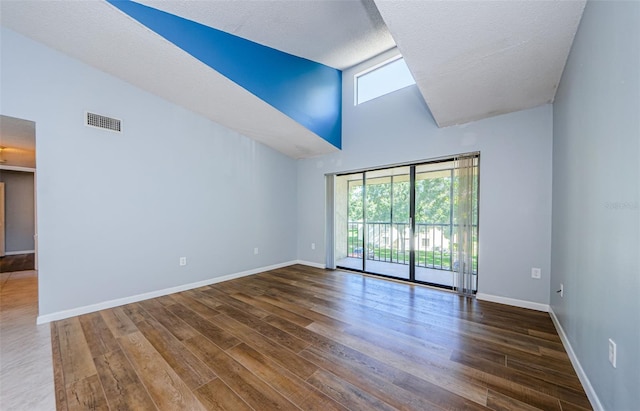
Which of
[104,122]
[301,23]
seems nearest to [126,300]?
[104,122]

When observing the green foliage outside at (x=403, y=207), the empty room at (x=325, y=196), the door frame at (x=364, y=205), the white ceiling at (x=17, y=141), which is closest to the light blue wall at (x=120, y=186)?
the empty room at (x=325, y=196)

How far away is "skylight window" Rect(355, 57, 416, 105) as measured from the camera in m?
3.73

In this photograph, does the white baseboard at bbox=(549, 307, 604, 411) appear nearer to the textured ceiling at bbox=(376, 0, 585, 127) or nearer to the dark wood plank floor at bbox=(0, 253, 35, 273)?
the textured ceiling at bbox=(376, 0, 585, 127)

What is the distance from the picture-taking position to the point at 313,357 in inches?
70.9

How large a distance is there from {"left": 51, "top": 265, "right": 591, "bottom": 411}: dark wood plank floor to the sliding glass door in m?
0.99

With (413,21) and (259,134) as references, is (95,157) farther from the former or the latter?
(413,21)

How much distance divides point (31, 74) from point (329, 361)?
3864mm

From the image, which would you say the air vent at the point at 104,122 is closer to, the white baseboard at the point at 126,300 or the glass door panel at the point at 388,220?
the white baseboard at the point at 126,300

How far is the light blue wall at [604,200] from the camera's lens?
3.23ft

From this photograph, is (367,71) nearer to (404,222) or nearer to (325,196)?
(325,196)

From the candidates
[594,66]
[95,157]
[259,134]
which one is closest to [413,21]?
[594,66]

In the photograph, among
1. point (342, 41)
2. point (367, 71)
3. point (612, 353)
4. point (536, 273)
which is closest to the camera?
point (612, 353)

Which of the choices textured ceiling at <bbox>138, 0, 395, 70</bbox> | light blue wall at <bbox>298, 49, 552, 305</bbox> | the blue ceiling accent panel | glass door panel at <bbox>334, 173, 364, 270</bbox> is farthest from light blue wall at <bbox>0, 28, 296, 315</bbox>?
light blue wall at <bbox>298, 49, 552, 305</bbox>

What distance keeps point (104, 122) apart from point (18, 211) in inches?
242
